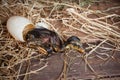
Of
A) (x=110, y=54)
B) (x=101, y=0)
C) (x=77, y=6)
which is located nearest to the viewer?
(x=110, y=54)

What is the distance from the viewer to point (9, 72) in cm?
126

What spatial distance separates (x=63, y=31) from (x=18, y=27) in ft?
0.97

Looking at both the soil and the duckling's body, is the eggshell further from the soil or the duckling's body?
the soil

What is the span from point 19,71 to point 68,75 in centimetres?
26

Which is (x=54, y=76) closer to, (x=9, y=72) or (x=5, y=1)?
(x=9, y=72)

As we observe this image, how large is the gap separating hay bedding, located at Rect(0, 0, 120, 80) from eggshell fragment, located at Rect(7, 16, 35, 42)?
0.06m

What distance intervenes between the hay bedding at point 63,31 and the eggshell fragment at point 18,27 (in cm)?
6

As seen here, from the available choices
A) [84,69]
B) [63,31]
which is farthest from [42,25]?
[84,69]

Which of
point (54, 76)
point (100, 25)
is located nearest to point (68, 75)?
point (54, 76)

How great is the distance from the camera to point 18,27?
4.40ft

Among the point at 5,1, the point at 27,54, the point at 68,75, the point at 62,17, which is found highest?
the point at 5,1

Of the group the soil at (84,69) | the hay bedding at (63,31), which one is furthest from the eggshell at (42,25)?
the soil at (84,69)

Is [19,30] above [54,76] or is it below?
above

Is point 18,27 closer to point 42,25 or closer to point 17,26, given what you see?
point 17,26
